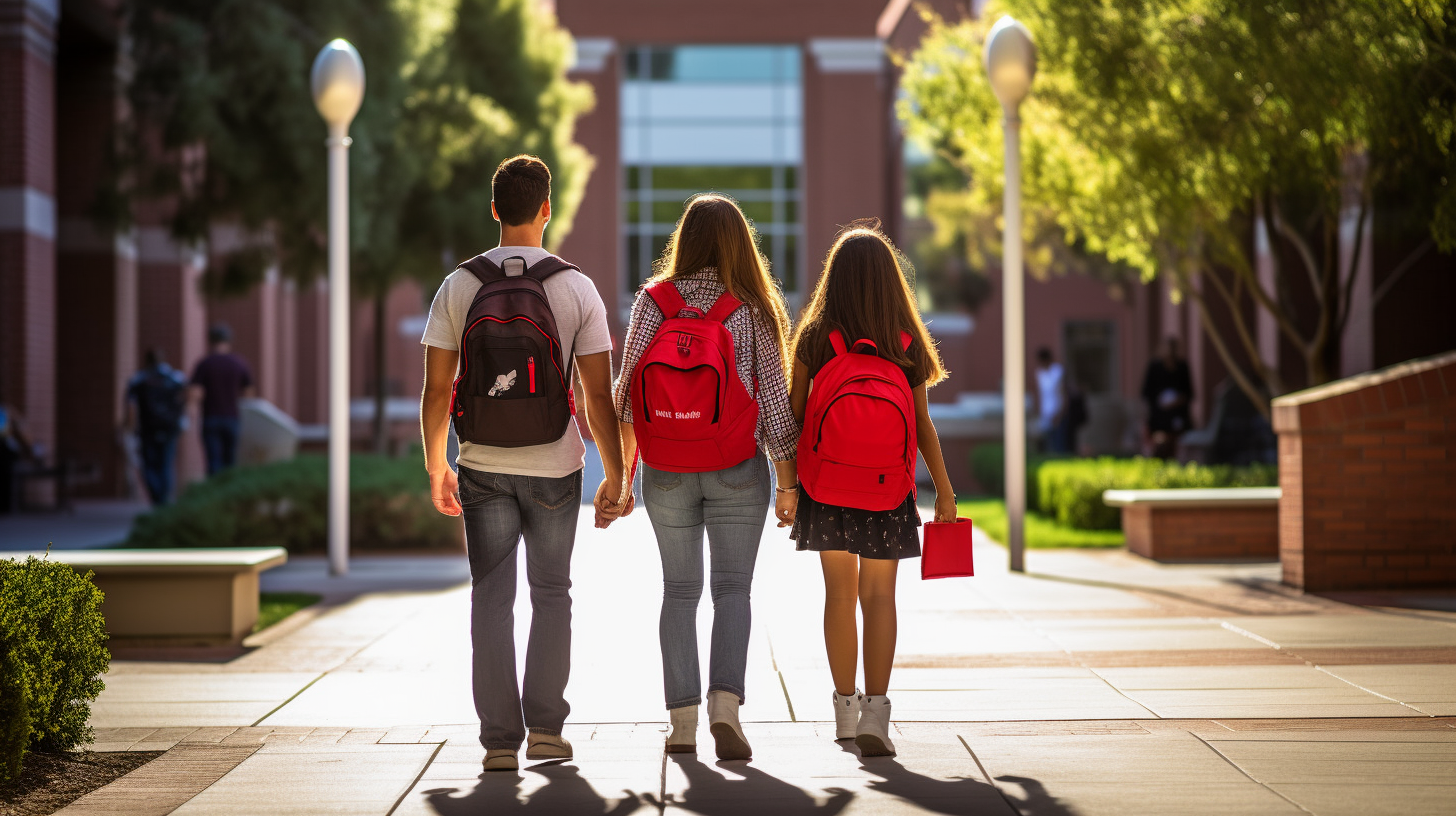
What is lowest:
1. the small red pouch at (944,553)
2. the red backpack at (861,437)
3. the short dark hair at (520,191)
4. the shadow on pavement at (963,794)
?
the shadow on pavement at (963,794)

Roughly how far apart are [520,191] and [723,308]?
0.79 m

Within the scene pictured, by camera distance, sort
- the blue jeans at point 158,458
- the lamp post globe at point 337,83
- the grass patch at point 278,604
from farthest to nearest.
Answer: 1. the blue jeans at point 158,458
2. the lamp post globe at point 337,83
3. the grass patch at point 278,604

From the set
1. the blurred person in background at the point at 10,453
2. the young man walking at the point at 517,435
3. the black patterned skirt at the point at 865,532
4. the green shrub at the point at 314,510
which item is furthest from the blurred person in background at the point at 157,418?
the black patterned skirt at the point at 865,532

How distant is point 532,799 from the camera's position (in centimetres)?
443

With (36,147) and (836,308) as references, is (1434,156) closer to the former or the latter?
(836,308)

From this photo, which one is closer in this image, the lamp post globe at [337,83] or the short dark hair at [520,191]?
the short dark hair at [520,191]

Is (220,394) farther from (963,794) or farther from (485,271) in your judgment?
(963,794)

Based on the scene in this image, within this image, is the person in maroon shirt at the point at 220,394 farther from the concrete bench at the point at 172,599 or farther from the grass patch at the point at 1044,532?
the concrete bench at the point at 172,599

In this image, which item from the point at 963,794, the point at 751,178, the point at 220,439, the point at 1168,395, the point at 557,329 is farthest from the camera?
the point at 751,178

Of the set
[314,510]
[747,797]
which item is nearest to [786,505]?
[747,797]

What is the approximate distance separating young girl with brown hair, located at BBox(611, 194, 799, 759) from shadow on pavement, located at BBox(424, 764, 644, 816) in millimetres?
538

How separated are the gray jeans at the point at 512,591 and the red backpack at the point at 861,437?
2.75 ft

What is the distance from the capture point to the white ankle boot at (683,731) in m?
5.04

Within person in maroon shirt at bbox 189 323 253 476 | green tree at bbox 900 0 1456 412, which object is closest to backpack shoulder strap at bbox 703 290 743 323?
green tree at bbox 900 0 1456 412
